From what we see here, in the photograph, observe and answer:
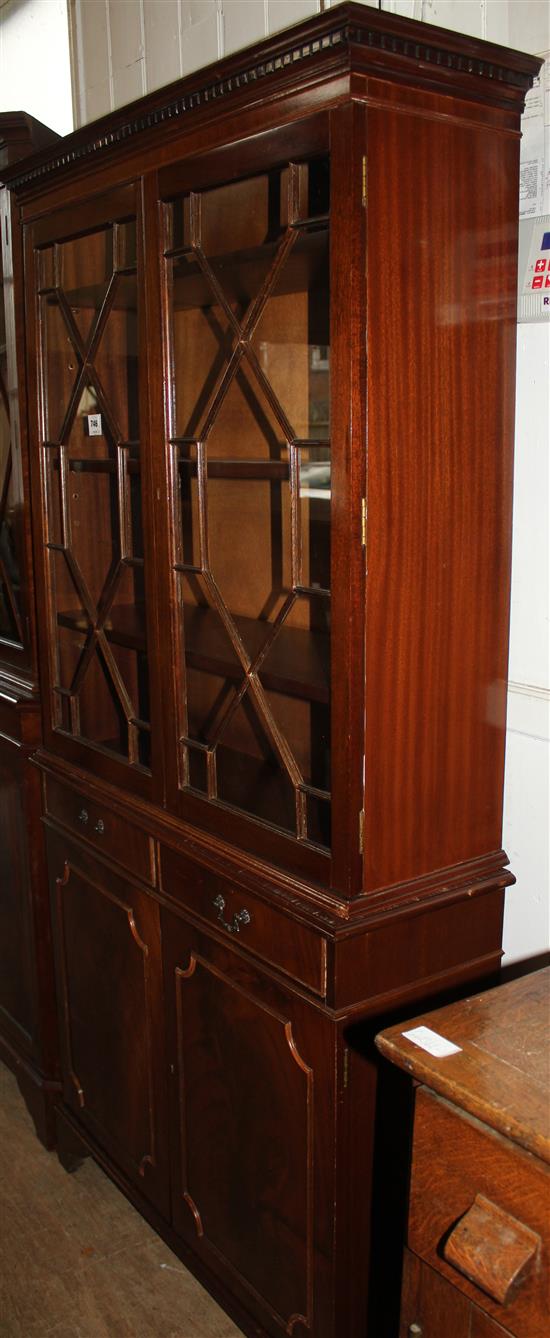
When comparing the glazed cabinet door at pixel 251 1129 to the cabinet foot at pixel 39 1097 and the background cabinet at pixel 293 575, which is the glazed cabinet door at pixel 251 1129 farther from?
the cabinet foot at pixel 39 1097

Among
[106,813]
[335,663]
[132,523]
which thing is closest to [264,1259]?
[106,813]

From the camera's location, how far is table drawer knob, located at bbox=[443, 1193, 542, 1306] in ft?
3.04

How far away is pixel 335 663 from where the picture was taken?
1.29 m

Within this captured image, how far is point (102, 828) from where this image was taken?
1.91m

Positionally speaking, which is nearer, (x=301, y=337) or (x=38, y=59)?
(x=301, y=337)

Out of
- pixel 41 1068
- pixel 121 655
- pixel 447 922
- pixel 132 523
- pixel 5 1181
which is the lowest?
pixel 5 1181

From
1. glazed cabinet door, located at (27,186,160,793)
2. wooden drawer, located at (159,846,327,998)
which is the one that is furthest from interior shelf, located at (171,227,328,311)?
wooden drawer, located at (159,846,327,998)

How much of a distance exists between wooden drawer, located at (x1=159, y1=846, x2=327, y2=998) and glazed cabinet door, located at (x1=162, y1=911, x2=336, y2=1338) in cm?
4

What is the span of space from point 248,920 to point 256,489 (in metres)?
0.60

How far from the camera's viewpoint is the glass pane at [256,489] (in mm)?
1309

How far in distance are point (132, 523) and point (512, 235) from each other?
72 cm

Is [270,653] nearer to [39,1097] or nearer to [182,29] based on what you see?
[39,1097]

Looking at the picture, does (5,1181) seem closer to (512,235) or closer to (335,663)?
(335,663)

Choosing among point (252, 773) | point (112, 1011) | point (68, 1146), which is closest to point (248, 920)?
point (252, 773)
